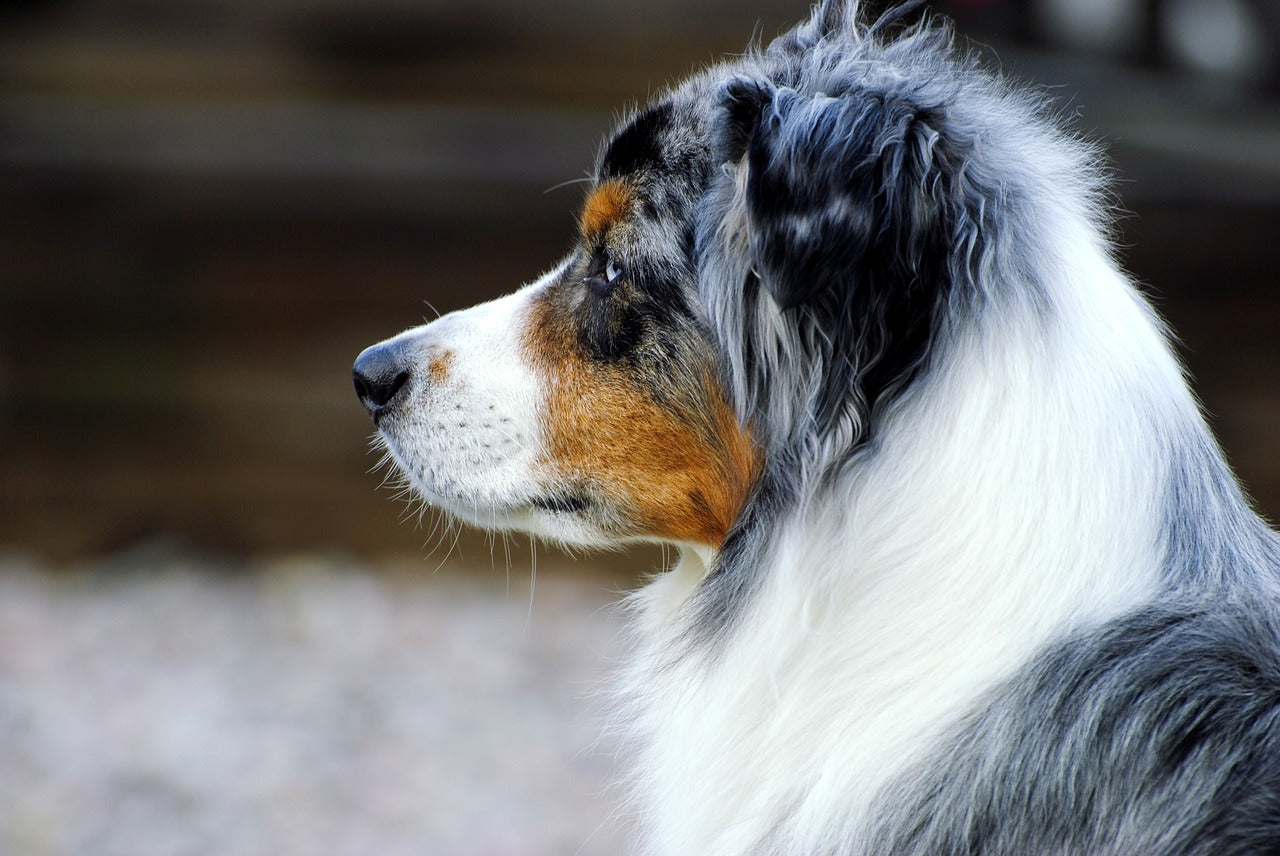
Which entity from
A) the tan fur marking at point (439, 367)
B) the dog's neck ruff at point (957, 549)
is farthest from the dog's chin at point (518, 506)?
the dog's neck ruff at point (957, 549)

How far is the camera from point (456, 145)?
6.07m

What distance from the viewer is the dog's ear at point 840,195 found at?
1952mm

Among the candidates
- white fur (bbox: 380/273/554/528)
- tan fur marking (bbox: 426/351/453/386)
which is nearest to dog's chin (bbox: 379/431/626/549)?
white fur (bbox: 380/273/554/528)

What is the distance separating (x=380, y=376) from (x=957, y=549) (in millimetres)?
1206

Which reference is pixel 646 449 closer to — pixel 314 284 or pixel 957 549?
pixel 957 549

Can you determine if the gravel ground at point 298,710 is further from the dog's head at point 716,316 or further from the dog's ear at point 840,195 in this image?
Result: the dog's ear at point 840,195

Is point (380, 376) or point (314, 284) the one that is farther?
point (314, 284)

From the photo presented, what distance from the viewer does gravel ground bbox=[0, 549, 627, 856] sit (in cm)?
449

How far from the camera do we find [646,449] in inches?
95.3

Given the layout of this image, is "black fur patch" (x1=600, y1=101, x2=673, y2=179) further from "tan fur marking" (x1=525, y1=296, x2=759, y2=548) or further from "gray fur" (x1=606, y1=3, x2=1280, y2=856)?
"tan fur marking" (x1=525, y1=296, x2=759, y2=548)

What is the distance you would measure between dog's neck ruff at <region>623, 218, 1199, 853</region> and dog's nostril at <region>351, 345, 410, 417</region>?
2.81 feet

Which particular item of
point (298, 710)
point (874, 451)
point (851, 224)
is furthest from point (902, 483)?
point (298, 710)

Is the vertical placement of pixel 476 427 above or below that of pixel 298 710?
above

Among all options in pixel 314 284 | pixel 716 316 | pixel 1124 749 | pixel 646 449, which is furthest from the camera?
pixel 314 284
